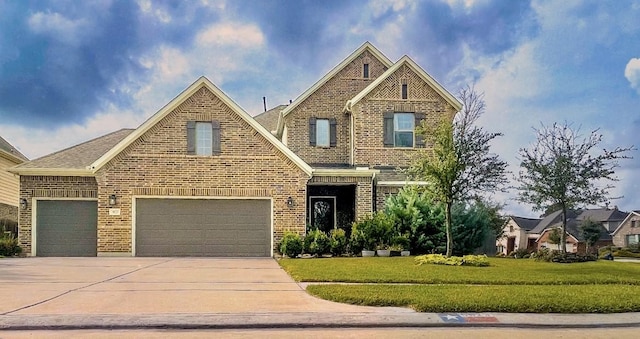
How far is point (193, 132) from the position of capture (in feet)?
68.5

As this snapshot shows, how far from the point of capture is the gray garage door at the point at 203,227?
20.5 meters

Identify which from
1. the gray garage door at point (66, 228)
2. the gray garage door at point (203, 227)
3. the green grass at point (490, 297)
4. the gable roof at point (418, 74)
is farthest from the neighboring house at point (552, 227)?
the green grass at point (490, 297)

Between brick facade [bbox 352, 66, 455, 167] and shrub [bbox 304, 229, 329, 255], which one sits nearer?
shrub [bbox 304, 229, 329, 255]

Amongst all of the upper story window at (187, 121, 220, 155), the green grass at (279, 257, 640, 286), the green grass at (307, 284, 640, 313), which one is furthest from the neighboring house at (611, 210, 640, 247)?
the green grass at (307, 284, 640, 313)

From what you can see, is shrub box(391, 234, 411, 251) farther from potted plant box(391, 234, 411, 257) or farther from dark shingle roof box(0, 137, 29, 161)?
dark shingle roof box(0, 137, 29, 161)

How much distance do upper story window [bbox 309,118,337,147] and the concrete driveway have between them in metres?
10.7

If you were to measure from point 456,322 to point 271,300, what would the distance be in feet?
10.2

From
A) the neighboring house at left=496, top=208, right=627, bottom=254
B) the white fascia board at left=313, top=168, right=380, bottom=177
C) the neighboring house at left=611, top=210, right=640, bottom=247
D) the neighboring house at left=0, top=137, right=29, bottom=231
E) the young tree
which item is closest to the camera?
the white fascia board at left=313, top=168, right=380, bottom=177

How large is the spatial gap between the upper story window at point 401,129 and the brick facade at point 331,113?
2.00 m

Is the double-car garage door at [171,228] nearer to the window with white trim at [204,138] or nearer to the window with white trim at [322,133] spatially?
the window with white trim at [204,138]

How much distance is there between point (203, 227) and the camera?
2069 cm

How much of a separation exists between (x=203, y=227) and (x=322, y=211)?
5.85 meters

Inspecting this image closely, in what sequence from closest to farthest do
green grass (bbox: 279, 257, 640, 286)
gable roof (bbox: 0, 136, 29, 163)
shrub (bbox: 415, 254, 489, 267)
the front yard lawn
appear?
1. the front yard lawn
2. green grass (bbox: 279, 257, 640, 286)
3. shrub (bbox: 415, 254, 489, 267)
4. gable roof (bbox: 0, 136, 29, 163)

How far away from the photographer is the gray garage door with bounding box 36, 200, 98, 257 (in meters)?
20.4
